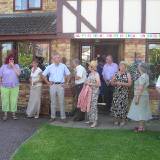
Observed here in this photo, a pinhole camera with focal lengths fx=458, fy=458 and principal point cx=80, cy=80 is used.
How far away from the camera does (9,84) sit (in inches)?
486

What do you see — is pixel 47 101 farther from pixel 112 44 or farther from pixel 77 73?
pixel 112 44

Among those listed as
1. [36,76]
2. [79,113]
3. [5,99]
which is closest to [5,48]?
[36,76]

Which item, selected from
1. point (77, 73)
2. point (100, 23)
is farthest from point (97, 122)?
point (100, 23)

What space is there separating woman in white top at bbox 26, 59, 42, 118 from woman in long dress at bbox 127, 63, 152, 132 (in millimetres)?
3165

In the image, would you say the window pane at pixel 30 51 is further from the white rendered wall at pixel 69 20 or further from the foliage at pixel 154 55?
the foliage at pixel 154 55

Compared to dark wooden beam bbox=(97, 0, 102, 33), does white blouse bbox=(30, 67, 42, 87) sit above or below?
below

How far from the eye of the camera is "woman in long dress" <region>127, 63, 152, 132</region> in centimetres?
1039

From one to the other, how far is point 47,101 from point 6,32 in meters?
2.46

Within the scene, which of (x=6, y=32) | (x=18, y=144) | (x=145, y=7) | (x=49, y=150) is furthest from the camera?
(x=6, y=32)

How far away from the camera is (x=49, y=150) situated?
8.88 m

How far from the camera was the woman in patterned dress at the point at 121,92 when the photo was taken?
1126cm

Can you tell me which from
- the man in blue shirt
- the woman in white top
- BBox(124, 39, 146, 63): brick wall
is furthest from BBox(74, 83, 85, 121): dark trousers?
BBox(124, 39, 146, 63): brick wall

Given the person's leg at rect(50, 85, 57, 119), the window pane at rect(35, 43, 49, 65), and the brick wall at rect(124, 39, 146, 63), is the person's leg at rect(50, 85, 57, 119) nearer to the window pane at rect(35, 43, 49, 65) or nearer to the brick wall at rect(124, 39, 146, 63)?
the window pane at rect(35, 43, 49, 65)

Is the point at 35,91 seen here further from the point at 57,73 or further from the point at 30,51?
the point at 30,51
